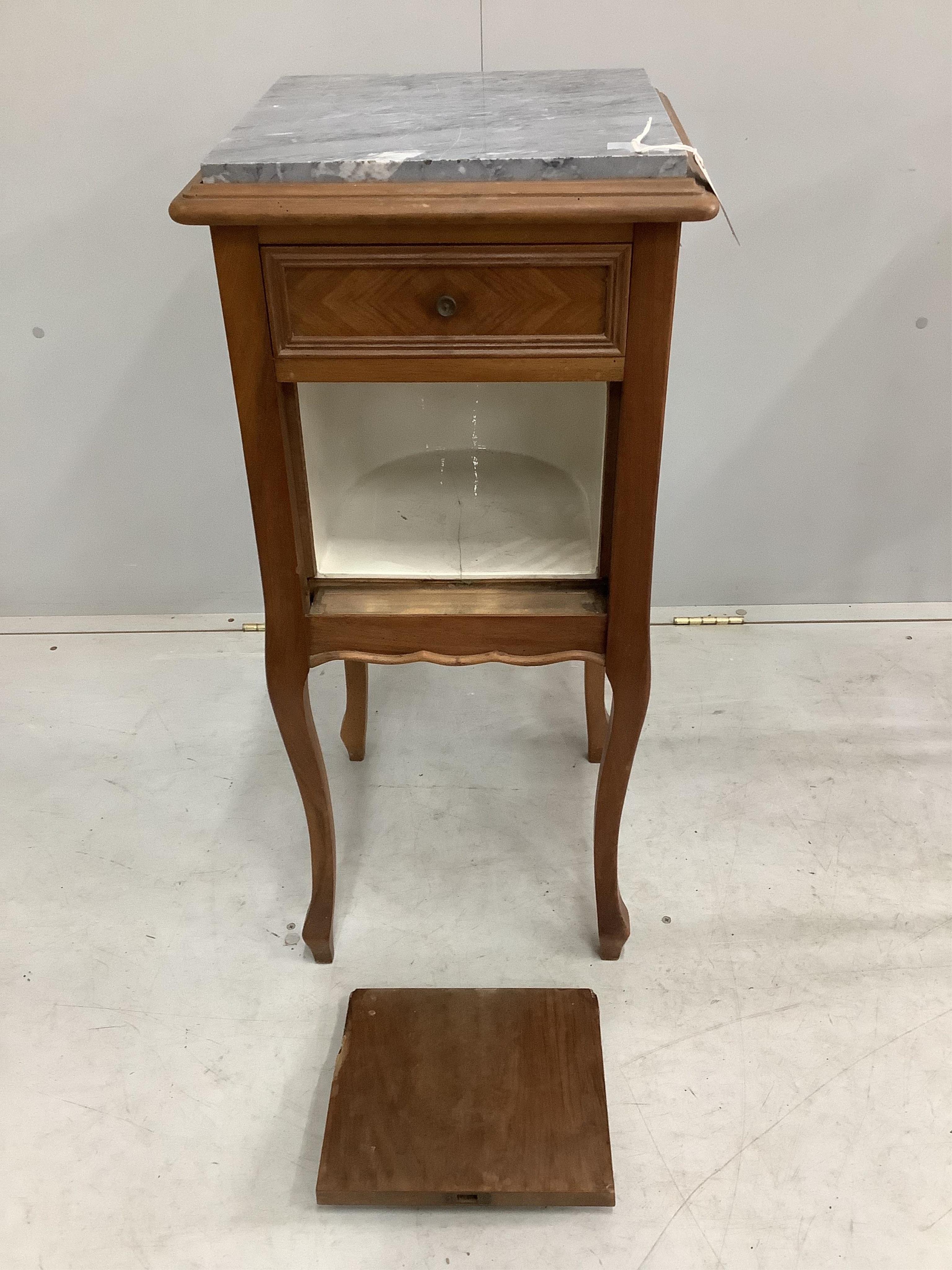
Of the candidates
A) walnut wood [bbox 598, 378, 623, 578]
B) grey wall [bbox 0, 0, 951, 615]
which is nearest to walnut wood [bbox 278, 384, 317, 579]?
walnut wood [bbox 598, 378, 623, 578]

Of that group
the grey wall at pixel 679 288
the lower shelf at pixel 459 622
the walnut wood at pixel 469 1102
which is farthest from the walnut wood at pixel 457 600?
the grey wall at pixel 679 288

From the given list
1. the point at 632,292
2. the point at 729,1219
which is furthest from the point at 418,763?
the point at 632,292

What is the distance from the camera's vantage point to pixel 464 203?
Result: 807 millimetres

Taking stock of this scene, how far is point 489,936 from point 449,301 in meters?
0.79

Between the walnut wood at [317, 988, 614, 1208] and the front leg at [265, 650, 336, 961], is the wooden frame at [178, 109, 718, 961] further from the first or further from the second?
the walnut wood at [317, 988, 614, 1208]

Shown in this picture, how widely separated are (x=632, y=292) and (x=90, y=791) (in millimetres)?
1098

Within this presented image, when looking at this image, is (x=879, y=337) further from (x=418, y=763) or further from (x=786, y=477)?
(x=418, y=763)

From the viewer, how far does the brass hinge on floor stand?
1841 millimetres

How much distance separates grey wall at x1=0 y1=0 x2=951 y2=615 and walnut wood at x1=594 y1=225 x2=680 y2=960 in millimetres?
716

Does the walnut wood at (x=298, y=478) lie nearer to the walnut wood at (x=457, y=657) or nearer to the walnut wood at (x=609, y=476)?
the walnut wood at (x=457, y=657)

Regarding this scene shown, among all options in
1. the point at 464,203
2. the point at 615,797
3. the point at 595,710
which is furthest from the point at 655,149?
the point at 595,710

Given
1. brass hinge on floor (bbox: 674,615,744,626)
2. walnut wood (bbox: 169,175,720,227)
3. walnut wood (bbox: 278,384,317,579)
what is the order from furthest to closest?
1. brass hinge on floor (bbox: 674,615,744,626)
2. walnut wood (bbox: 278,384,317,579)
3. walnut wood (bbox: 169,175,720,227)

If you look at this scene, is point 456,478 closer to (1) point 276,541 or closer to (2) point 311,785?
(1) point 276,541

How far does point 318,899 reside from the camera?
3.98 ft
